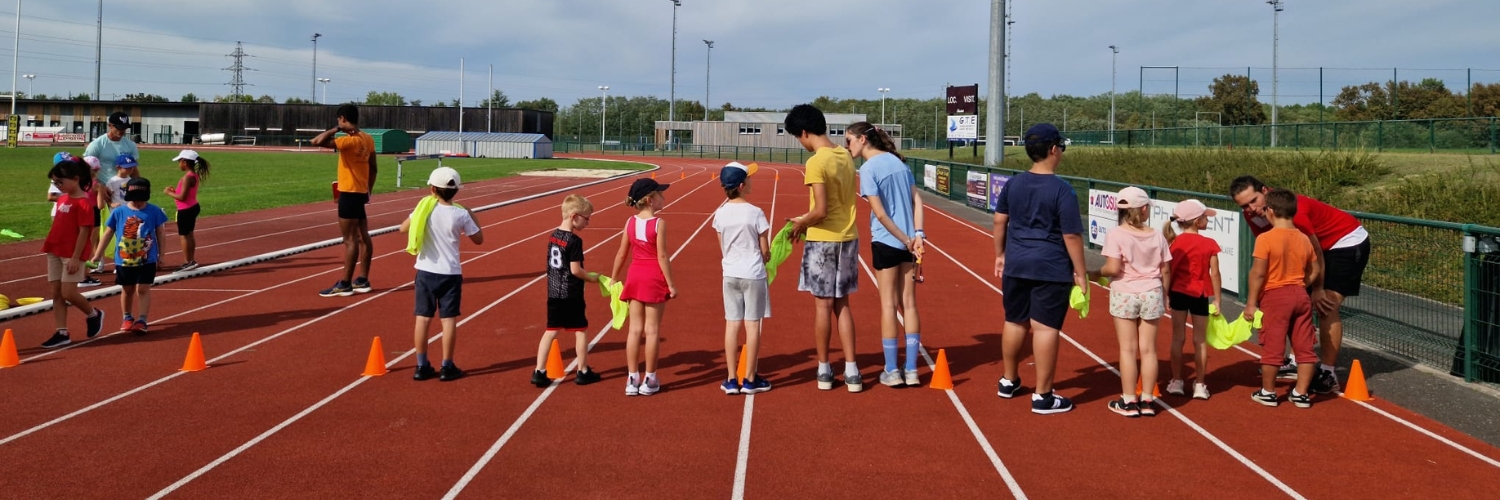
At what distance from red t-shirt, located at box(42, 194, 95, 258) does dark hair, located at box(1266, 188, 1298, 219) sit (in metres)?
8.73

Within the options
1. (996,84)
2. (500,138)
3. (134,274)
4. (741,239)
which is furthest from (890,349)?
(500,138)

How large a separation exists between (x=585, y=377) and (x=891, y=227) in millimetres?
2369

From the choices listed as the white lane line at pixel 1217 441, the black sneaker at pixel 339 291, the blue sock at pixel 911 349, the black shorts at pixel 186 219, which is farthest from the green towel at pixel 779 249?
the black shorts at pixel 186 219

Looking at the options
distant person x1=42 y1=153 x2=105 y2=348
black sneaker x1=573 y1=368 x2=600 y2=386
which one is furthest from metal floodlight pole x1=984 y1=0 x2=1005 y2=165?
distant person x1=42 y1=153 x2=105 y2=348

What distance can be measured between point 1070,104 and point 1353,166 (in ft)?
382

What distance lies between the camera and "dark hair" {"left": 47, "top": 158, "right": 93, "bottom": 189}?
821 centimetres

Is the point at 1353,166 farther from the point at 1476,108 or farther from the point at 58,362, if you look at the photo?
the point at 1476,108

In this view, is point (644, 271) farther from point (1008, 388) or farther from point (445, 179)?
point (1008, 388)

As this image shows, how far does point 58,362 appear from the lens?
Result: 25.1ft

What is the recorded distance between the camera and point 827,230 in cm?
670

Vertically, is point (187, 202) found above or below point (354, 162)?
below

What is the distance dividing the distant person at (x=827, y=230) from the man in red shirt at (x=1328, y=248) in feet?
8.58

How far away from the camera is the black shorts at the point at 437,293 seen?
713cm

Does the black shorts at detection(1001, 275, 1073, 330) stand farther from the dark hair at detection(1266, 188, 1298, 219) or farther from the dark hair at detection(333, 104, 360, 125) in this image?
the dark hair at detection(333, 104, 360, 125)
